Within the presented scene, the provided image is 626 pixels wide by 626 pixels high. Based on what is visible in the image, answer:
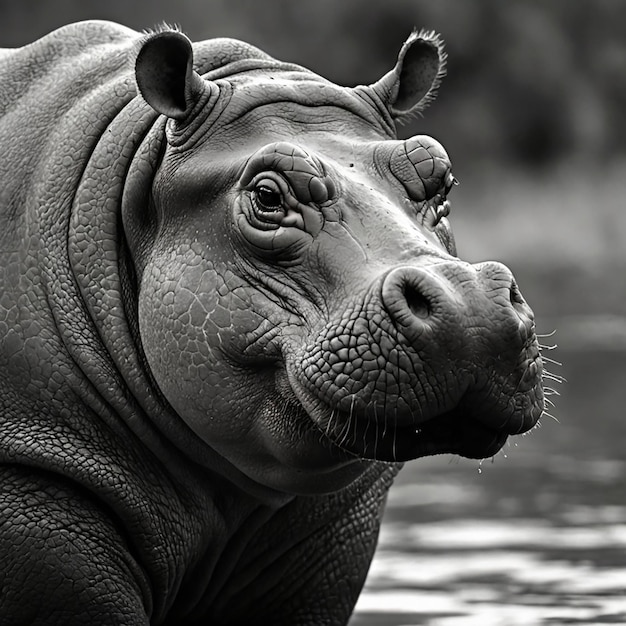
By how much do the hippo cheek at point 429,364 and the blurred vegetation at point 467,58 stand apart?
19203 millimetres

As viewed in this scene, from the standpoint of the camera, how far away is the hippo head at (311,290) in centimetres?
406

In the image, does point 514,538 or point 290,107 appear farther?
point 514,538

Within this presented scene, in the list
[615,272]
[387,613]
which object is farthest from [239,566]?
[615,272]

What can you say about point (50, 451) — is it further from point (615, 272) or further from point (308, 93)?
point (615, 272)

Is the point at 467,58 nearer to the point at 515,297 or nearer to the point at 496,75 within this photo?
the point at 496,75

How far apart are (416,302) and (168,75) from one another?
120 cm

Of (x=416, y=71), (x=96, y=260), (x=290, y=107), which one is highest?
(x=416, y=71)

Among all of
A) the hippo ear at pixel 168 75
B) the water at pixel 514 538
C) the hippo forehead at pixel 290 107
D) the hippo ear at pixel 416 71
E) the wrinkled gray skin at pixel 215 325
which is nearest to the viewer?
the wrinkled gray skin at pixel 215 325

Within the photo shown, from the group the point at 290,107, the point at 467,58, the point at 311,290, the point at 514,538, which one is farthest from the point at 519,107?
the point at 311,290

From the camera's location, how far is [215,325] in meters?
4.46

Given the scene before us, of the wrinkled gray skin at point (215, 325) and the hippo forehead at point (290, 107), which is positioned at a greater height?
the hippo forehead at point (290, 107)

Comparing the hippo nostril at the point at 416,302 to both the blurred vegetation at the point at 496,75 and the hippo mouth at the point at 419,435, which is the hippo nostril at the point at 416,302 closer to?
the hippo mouth at the point at 419,435

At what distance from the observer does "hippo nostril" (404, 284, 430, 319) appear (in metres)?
Result: 4.04

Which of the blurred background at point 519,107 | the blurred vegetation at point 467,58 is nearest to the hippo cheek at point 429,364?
the blurred background at point 519,107
